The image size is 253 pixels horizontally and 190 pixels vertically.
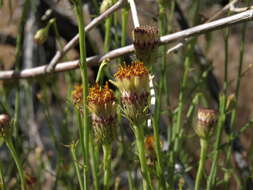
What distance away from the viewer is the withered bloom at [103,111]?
2.96 feet

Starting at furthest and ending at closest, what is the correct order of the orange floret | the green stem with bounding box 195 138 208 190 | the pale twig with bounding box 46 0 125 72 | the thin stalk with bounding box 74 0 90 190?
1. the pale twig with bounding box 46 0 125 72
2. the green stem with bounding box 195 138 208 190
3. the orange floret
4. the thin stalk with bounding box 74 0 90 190

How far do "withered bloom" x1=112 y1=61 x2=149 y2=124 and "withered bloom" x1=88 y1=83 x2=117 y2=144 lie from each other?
0.05m

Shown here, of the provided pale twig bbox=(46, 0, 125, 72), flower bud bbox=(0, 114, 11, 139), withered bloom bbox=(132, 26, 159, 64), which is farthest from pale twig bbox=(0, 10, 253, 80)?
flower bud bbox=(0, 114, 11, 139)

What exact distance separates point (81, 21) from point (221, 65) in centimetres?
493

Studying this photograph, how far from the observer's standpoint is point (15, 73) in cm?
155

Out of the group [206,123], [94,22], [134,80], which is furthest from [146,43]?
[94,22]

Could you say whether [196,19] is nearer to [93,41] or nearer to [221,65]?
[93,41]

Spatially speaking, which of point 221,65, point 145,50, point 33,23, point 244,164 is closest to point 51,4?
point 33,23

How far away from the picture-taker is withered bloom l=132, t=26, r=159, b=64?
35.9 inches

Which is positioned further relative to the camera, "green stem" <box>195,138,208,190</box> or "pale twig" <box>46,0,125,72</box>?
"pale twig" <box>46,0,125,72</box>

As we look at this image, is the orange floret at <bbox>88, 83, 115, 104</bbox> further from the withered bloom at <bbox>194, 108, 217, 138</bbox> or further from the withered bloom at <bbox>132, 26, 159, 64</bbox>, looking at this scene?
the withered bloom at <bbox>194, 108, 217, 138</bbox>

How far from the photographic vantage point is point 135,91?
85 cm

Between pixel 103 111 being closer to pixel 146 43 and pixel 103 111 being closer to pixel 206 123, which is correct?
pixel 146 43

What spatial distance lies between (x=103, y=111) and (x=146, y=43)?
16 centimetres
